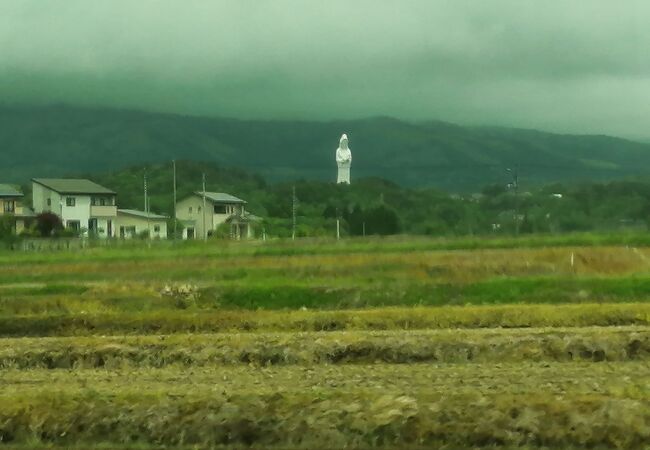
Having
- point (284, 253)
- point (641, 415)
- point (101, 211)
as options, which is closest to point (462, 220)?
point (284, 253)

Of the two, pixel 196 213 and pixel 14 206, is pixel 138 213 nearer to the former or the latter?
pixel 196 213

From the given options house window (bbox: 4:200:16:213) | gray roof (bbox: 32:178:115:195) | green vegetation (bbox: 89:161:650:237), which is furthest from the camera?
gray roof (bbox: 32:178:115:195)

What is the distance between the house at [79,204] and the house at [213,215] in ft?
16.9

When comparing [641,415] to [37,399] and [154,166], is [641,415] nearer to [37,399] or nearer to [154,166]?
[37,399]

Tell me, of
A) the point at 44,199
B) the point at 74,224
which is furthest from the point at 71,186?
the point at 74,224

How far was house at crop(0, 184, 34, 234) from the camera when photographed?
6009 centimetres

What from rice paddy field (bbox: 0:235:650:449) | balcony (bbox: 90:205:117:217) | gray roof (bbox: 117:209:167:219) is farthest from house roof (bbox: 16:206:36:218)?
rice paddy field (bbox: 0:235:650:449)

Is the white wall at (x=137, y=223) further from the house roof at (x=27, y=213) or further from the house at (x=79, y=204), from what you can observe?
the house roof at (x=27, y=213)

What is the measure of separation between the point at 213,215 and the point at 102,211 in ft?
23.8

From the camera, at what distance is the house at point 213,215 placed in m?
62.9

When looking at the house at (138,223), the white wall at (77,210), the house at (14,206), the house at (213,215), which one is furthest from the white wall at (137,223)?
the house at (14,206)

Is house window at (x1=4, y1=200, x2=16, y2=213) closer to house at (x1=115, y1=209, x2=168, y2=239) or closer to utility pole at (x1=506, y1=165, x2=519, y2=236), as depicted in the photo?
house at (x1=115, y1=209, x2=168, y2=239)

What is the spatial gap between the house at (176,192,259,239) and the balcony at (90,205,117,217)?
4731mm

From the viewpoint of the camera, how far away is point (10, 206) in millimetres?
61000
